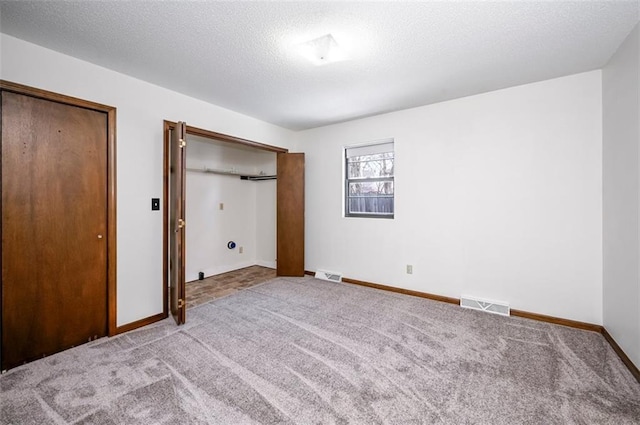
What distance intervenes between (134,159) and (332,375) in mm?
2672

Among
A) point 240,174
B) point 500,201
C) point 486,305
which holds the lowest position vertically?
point 486,305

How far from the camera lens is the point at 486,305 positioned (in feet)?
10.2

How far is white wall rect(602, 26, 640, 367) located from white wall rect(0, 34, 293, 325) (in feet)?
13.4

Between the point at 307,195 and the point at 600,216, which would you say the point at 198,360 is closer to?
the point at 307,195

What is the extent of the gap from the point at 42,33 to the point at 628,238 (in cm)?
467

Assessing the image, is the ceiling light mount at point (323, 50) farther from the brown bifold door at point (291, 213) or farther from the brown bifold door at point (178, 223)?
the brown bifold door at point (291, 213)

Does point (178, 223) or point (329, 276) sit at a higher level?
point (178, 223)

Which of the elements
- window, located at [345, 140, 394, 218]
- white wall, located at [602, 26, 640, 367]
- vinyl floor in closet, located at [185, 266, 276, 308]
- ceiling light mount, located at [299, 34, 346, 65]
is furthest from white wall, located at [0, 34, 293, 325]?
white wall, located at [602, 26, 640, 367]

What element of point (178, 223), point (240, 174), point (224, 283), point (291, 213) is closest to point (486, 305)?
point (291, 213)

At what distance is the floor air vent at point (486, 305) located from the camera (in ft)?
9.86

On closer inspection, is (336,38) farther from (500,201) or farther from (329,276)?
(329,276)

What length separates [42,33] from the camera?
2.04 meters

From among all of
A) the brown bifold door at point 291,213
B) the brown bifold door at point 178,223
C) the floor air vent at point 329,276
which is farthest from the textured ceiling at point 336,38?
the floor air vent at point 329,276

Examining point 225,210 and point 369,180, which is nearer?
point 369,180
